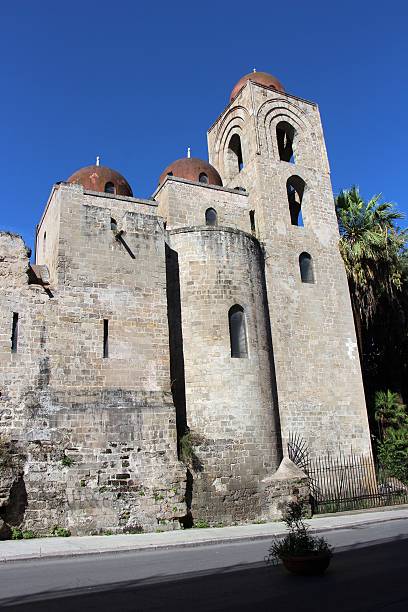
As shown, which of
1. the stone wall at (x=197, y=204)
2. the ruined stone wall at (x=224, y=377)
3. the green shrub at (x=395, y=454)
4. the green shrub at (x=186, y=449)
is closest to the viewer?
the green shrub at (x=186, y=449)

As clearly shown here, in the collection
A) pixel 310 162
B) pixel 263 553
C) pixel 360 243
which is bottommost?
pixel 263 553

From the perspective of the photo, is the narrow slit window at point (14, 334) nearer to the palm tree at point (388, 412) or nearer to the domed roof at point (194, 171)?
the domed roof at point (194, 171)

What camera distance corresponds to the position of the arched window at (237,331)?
15.4m

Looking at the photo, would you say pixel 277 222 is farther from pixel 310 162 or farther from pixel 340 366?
pixel 340 366

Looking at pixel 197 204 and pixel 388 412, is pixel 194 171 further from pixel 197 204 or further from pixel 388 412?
pixel 388 412

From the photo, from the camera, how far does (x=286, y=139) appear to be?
78.0 ft

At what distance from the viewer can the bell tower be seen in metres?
17.2

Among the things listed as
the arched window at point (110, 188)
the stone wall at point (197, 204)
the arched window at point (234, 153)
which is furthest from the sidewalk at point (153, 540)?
the arched window at point (234, 153)

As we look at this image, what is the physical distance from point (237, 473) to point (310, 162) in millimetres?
13788

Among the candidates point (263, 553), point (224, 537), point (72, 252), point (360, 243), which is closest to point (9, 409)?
point (72, 252)

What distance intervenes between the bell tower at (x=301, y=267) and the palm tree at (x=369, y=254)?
2.22 feet

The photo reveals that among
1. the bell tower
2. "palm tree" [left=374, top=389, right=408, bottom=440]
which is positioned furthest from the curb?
"palm tree" [left=374, top=389, right=408, bottom=440]

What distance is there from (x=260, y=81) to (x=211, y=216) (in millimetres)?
8772

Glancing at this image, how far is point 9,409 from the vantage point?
12086 millimetres
